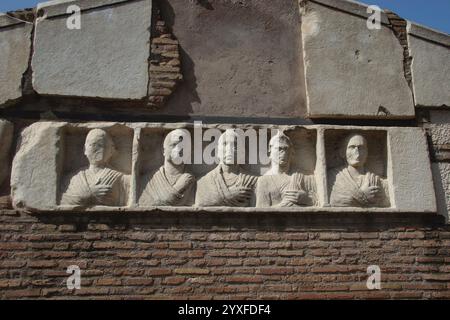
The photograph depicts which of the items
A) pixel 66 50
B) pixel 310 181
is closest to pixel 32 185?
pixel 66 50

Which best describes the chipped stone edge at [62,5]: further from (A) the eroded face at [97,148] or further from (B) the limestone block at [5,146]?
(A) the eroded face at [97,148]

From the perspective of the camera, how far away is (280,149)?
4.73 m

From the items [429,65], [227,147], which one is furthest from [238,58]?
[429,65]

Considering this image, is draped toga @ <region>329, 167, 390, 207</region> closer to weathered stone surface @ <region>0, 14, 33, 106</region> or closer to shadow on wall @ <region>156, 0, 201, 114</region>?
shadow on wall @ <region>156, 0, 201, 114</region>

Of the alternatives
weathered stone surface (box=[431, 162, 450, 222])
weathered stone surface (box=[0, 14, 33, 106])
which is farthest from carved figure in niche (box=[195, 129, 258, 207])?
weathered stone surface (box=[0, 14, 33, 106])

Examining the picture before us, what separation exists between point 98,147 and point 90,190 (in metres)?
0.38

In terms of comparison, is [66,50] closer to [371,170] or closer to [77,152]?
[77,152]

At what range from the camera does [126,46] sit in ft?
16.3

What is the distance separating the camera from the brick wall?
4.24m

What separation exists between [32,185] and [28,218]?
0.27 m

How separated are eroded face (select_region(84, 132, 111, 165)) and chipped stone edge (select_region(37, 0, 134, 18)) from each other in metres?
1.21

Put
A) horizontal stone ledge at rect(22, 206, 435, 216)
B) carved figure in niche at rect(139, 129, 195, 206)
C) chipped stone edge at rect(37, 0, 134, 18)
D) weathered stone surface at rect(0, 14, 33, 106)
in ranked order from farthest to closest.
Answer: chipped stone edge at rect(37, 0, 134, 18), weathered stone surface at rect(0, 14, 33, 106), carved figure in niche at rect(139, 129, 195, 206), horizontal stone ledge at rect(22, 206, 435, 216)

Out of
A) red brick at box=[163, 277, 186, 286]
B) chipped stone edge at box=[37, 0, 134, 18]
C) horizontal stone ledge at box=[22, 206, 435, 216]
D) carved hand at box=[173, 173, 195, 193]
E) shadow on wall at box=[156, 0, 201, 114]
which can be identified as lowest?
red brick at box=[163, 277, 186, 286]

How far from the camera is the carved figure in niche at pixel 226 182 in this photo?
4.52m
